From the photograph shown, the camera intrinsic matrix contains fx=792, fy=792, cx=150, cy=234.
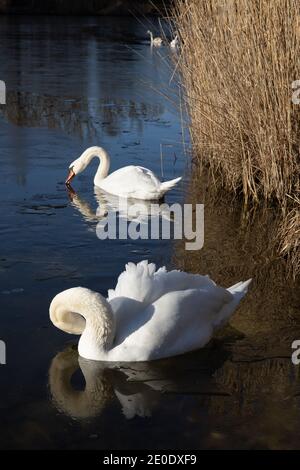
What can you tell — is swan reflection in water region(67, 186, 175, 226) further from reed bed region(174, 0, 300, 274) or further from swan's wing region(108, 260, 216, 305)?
swan's wing region(108, 260, 216, 305)

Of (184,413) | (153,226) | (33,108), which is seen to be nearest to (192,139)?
(153,226)

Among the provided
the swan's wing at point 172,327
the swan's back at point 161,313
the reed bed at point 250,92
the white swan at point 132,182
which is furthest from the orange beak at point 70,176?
the swan's wing at point 172,327

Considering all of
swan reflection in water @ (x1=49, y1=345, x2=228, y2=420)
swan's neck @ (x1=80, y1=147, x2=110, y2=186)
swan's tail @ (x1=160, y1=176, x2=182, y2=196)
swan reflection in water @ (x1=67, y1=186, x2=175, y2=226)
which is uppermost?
swan's neck @ (x1=80, y1=147, x2=110, y2=186)

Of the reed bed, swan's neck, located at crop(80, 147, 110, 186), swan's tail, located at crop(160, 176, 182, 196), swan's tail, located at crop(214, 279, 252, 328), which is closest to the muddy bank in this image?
swan's neck, located at crop(80, 147, 110, 186)

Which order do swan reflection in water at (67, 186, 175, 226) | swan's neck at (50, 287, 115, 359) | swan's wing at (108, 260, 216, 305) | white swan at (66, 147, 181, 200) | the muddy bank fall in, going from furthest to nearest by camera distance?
the muddy bank → white swan at (66, 147, 181, 200) → swan reflection in water at (67, 186, 175, 226) → swan's wing at (108, 260, 216, 305) → swan's neck at (50, 287, 115, 359)

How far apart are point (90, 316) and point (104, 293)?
3.47ft

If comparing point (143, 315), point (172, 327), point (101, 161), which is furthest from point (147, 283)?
point (101, 161)

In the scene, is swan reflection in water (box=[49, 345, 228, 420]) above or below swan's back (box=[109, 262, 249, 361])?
below

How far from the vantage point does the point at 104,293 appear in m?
6.07

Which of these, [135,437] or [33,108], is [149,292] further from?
[33,108]

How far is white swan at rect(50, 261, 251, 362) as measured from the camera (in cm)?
500

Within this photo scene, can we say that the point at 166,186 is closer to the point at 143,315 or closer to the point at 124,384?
the point at 143,315

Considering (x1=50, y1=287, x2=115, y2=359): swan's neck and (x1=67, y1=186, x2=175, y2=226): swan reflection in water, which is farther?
(x1=67, y1=186, x2=175, y2=226): swan reflection in water

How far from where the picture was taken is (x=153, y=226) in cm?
800
